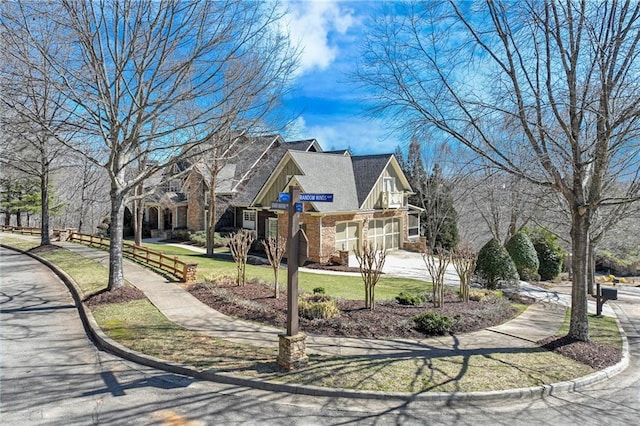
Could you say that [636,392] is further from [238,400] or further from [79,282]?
[79,282]

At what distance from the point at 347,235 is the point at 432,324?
560 inches

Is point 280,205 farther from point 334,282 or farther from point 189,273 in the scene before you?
point 334,282

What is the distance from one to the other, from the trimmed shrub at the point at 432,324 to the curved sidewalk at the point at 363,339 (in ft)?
0.77

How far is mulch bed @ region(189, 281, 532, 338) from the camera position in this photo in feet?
30.2

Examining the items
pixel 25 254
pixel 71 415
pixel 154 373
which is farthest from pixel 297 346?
pixel 25 254

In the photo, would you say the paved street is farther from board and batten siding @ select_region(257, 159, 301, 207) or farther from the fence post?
board and batten siding @ select_region(257, 159, 301, 207)

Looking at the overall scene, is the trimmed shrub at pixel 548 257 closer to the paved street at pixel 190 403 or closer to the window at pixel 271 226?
the window at pixel 271 226

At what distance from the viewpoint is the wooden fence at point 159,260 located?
14.1 m

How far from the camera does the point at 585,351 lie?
823 centimetres

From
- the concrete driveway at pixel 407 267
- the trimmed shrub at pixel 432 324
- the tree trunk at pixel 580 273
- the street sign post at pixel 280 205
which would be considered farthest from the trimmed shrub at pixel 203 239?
the tree trunk at pixel 580 273

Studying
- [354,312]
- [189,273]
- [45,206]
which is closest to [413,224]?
[189,273]

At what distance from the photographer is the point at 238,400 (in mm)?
5895

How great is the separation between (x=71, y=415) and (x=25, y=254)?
19.0 meters

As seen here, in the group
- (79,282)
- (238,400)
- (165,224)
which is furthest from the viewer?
(165,224)
